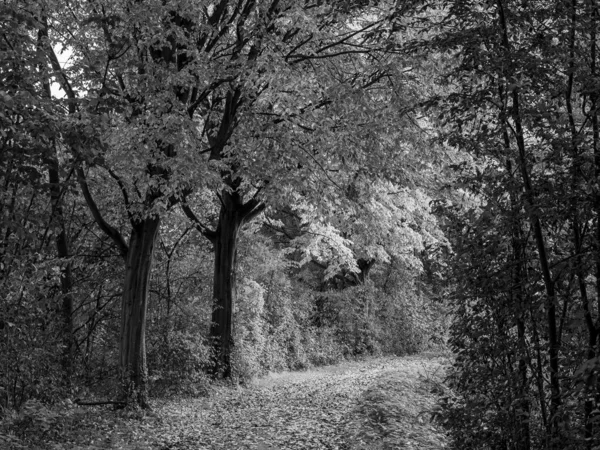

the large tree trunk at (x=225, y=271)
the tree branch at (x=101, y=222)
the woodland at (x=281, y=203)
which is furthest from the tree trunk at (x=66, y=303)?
the large tree trunk at (x=225, y=271)

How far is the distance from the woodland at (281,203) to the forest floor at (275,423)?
0.09m

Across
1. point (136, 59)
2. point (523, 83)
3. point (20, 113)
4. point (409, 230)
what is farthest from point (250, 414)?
point (409, 230)

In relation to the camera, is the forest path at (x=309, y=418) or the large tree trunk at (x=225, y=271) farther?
Result: the large tree trunk at (x=225, y=271)

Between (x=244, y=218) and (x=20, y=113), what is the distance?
395 inches

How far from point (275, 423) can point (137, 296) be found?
347 cm

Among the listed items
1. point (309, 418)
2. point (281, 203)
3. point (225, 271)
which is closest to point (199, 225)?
point (225, 271)

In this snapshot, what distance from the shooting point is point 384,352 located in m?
27.6

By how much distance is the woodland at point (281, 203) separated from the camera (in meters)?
4.95

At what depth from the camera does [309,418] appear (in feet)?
37.0

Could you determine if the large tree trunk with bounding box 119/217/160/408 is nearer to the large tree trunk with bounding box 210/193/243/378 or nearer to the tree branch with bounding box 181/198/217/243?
the tree branch with bounding box 181/198/217/243

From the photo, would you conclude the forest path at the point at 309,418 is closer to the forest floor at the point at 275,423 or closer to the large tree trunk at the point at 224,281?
the forest floor at the point at 275,423

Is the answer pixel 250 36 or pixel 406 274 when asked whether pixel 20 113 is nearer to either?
pixel 250 36

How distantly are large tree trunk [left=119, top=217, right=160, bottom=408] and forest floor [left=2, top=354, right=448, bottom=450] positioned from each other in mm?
1039

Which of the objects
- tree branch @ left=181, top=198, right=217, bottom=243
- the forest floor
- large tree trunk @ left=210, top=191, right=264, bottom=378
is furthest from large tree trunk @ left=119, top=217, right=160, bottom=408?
large tree trunk @ left=210, top=191, right=264, bottom=378
